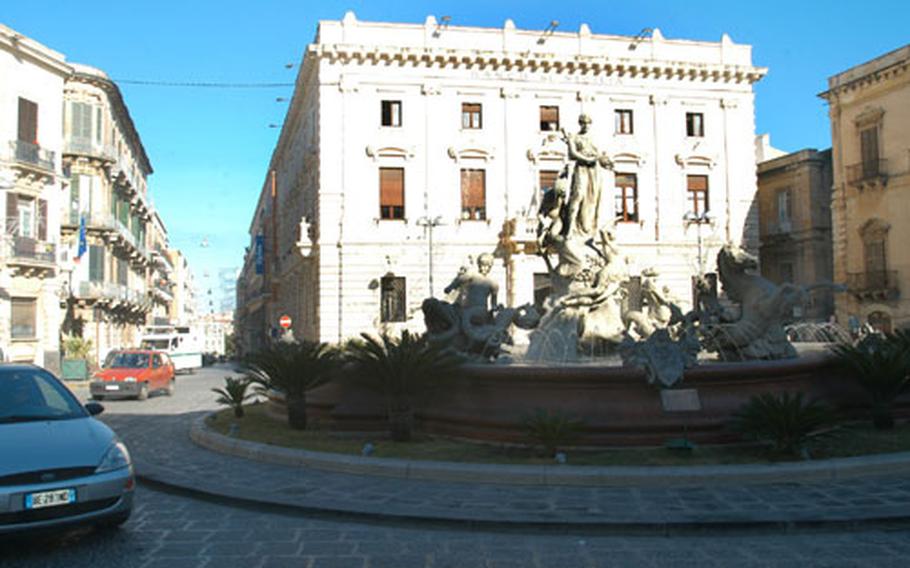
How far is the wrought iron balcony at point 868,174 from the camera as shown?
35594 millimetres

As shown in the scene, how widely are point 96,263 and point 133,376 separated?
22.4 m

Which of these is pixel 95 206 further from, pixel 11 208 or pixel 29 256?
pixel 29 256

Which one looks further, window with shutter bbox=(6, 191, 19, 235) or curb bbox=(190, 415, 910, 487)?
window with shutter bbox=(6, 191, 19, 235)

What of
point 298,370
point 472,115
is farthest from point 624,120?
point 298,370

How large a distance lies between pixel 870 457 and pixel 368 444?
5.25 meters

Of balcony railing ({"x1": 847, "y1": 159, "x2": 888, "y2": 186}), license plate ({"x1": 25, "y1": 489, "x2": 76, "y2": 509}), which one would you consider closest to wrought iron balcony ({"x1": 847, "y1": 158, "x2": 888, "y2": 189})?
balcony railing ({"x1": 847, "y1": 159, "x2": 888, "y2": 186})

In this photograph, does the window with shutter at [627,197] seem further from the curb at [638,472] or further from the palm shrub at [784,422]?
the curb at [638,472]

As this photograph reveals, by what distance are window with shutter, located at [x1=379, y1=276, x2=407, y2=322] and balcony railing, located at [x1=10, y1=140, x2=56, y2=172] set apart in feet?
50.4

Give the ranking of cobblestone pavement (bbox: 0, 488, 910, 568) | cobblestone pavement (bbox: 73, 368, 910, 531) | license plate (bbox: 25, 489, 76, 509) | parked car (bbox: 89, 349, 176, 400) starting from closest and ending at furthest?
license plate (bbox: 25, 489, 76, 509)
cobblestone pavement (bbox: 0, 488, 910, 568)
cobblestone pavement (bbox: 73, 368, 910, 531)
parked car (bbox: 89, 349, 176, 400)

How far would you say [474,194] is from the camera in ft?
115

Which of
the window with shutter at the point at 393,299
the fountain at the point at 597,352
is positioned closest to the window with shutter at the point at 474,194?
the window with shutter at the point at 393,299

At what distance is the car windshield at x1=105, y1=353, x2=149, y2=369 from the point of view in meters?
20.5

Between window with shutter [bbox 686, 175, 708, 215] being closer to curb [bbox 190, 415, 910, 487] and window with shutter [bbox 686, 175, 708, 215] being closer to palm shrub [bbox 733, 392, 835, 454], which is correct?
palm shrub [bbox 733, 392, 835, 454]

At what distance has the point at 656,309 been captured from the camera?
1400cm
